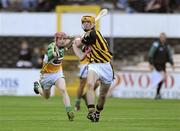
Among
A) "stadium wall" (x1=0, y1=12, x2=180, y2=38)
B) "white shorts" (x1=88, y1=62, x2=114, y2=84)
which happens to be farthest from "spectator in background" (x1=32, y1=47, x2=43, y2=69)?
"white shorts" (x1=88, y1=62, x2=114, y2=84)

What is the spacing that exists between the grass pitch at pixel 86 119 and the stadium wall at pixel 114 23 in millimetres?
10426

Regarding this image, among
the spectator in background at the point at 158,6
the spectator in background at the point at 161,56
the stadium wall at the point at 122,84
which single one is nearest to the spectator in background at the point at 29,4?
the stadium wall at the point at 122,84

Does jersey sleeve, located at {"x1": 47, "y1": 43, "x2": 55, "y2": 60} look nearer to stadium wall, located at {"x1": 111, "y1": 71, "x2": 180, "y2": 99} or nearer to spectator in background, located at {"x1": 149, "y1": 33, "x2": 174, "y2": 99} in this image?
spectator in background, located at {"x1": 149, "y1": 33, "x2": 174, "y2": 99}

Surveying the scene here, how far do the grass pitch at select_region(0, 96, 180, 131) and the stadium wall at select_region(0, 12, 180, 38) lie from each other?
10426mm

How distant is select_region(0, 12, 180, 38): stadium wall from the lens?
119 feet

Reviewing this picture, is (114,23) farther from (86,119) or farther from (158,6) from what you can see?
(86,119)

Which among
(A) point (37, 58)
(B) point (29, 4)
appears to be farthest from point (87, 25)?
(B) point (29, 4)

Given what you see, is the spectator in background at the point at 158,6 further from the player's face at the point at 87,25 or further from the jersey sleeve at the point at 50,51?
the player's face at the point at 87,25

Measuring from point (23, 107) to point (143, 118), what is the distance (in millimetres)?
6099

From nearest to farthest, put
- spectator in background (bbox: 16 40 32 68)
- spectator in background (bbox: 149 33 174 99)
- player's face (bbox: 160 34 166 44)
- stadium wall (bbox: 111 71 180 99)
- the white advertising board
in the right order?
player's face (bbox: 160 34 166 44), spectator in background (bbox: 149 33 174 99), stadium wall (bbox: 111 71 180 99), the white advertising board, spectator in background (bbox: 16 40 32 68)

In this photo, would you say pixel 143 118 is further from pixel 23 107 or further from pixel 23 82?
pixel 23 82

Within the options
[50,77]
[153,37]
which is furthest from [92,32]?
[153,37]

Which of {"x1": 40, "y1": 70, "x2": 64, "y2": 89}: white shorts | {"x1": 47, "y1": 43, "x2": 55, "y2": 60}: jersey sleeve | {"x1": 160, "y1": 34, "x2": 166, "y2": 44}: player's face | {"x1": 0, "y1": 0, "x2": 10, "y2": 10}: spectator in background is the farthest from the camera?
{"x1": 0, "y1": 0, "x2": 10, "y2": 10}: spectator in background

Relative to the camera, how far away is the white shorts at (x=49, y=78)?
19797mm
